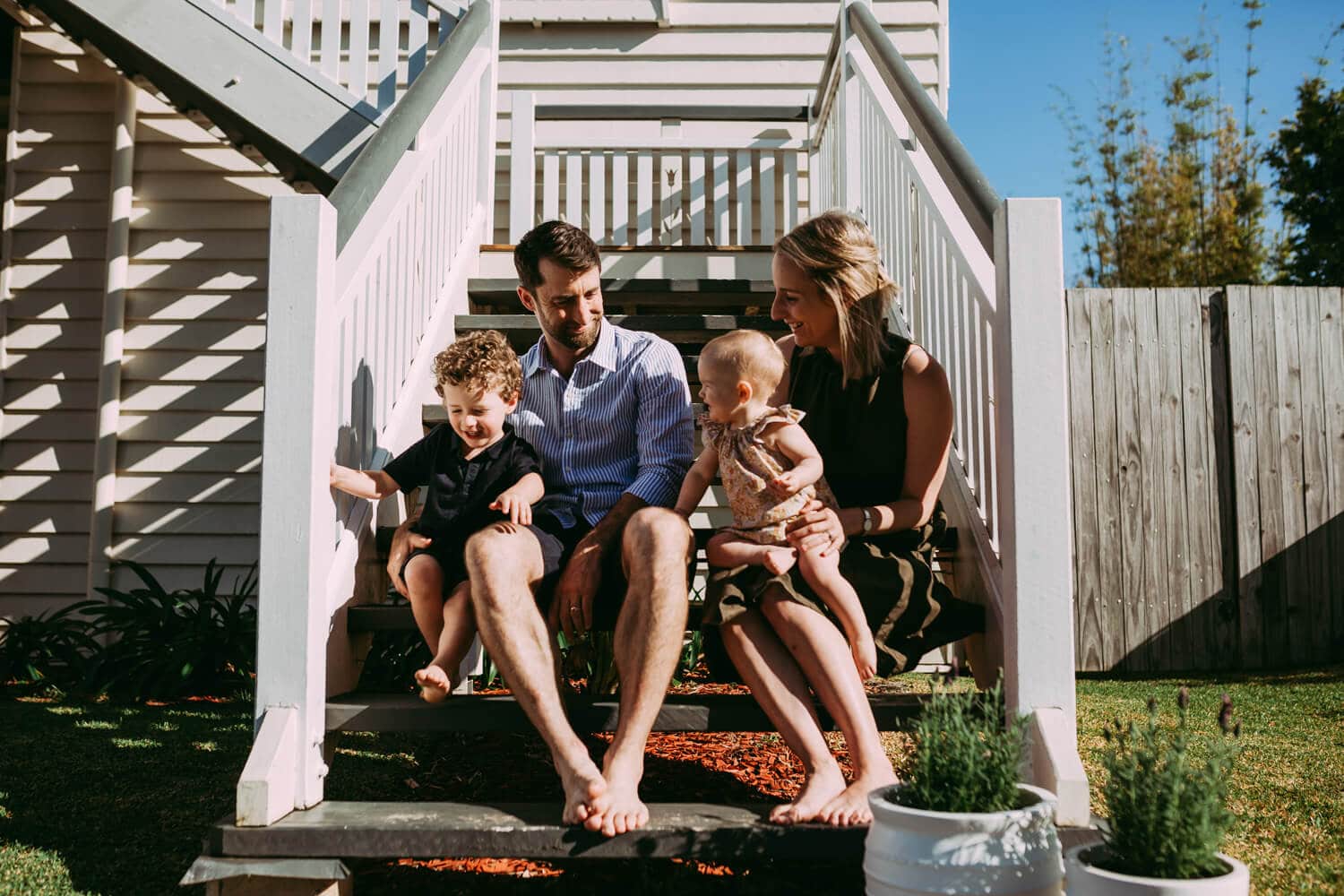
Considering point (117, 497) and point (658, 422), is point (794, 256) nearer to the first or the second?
point (658, 422)

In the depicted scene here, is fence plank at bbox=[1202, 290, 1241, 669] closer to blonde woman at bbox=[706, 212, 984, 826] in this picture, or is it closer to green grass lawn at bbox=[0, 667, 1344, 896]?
green grass lawn at bbox=[0, 667, 1344, 896]

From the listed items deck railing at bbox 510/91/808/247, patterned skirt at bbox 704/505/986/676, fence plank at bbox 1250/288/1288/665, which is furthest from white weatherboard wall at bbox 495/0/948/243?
patterned skirt at bbox 704/505/986/676

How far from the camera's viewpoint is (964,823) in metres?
1.37

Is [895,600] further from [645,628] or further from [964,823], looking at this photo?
[964,823]

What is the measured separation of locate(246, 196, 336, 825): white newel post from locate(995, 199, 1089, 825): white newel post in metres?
1.26

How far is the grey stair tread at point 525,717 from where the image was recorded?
1905mm

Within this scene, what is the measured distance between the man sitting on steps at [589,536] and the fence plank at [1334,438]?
3.35m

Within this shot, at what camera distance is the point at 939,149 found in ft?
7.66

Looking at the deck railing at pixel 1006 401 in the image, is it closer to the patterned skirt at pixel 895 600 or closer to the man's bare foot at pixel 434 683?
the patterned skirt at pixel 895 600

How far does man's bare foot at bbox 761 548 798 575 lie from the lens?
1.84m

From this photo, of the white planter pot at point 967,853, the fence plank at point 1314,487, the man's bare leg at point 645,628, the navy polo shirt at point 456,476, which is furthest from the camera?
the fence plank at point 1314,487

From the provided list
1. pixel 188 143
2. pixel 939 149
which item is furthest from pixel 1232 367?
pixel 188 143

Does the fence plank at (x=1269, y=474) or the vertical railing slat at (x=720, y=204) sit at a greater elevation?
the vertical railing slat at (x=720, y=204)

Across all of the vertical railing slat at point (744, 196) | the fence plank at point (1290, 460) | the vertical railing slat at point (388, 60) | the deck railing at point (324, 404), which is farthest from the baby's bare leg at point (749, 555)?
the fence plank at point (1290, 460)
